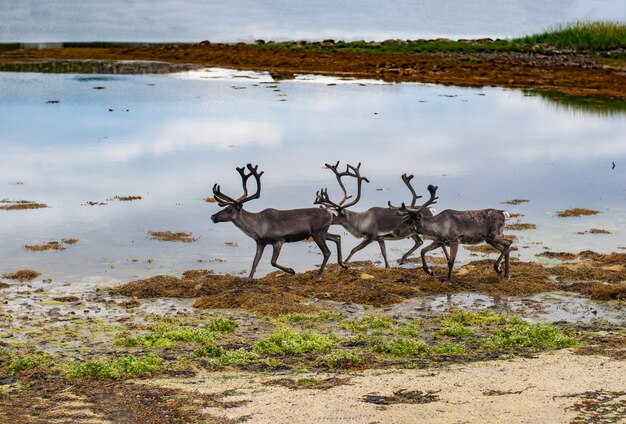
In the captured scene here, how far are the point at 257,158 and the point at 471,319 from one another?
1681 centimetres

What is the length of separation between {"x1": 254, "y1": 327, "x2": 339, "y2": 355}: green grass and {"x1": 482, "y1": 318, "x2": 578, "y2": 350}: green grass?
198cm

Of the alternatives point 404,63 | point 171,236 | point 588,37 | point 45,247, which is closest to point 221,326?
point 45,247

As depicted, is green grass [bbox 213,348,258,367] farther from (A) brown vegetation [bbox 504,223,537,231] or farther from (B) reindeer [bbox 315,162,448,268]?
(A) brown vegetation [bbox 504,223,537,231]

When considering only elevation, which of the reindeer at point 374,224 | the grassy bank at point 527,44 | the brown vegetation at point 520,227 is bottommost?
the brown vegetation at point 520,227

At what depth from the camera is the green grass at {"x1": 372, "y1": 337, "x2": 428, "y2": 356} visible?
12539mm

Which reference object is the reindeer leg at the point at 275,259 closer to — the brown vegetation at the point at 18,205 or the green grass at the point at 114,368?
the green grass at the point at 114,368

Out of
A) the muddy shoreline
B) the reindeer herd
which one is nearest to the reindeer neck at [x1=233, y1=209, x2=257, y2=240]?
the reindeer herd

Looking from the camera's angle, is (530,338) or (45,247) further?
(45,247)

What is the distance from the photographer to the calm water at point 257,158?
19.7 m

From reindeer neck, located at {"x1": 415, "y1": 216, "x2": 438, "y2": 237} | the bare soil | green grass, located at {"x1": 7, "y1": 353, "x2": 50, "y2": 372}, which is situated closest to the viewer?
the bare soil

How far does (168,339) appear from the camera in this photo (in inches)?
516

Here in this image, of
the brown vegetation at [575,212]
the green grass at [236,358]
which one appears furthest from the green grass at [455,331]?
the brown vegetation at [575,212]

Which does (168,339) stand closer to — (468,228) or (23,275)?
(23,275)

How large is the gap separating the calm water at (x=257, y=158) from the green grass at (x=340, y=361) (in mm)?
5905
